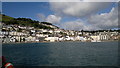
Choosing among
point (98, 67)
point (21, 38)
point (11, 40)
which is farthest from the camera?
point (21, 38)

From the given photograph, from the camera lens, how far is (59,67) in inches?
620

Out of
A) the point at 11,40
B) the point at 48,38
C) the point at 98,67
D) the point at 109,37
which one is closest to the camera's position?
the point at 98,67

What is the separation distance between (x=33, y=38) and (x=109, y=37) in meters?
71.7

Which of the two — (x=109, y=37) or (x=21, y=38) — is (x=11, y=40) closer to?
(x=21, y=38)

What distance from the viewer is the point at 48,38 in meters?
134

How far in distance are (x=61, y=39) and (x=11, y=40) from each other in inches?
1718

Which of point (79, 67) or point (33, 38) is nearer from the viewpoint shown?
point (79, 67)

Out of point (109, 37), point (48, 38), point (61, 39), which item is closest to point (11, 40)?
point (48, 38)

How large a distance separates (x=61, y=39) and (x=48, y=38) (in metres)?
11.1

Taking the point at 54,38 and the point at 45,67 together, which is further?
the point at 54,38

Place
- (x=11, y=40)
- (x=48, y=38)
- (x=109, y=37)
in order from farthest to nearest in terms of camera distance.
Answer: (x=109, y=37)
(x=48, y=38)
(x=11, y=40)

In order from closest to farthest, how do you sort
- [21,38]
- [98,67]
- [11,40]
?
[98,67] → [11,40] → [21,38]

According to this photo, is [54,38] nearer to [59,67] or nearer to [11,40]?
[11,40]

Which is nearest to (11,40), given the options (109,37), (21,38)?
(21,38)
